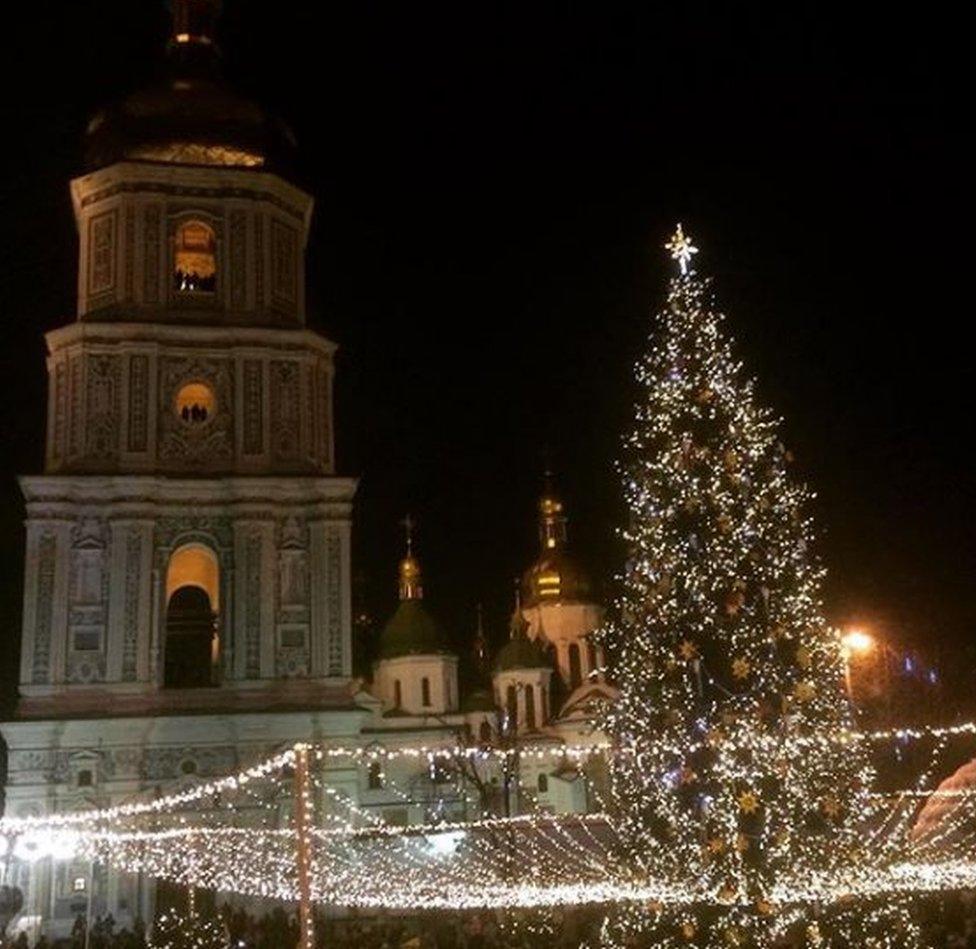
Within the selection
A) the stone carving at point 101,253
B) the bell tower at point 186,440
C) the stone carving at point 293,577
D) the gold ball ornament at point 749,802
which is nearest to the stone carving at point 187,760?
the bell tower at point 186,440

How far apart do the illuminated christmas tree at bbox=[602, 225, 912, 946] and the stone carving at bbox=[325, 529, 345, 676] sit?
15147mm

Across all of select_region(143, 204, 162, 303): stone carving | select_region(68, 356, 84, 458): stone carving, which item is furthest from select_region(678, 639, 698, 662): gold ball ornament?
select_region(143, 204, 162, 303): stone carving

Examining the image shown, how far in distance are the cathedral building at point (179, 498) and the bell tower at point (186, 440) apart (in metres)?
0.06

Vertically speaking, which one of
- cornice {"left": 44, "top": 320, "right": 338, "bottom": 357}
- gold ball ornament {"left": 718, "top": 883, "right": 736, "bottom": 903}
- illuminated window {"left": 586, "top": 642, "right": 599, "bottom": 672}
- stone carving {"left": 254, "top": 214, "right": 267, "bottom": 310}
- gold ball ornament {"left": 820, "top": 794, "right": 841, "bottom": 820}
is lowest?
gold ball ornament {"left": 718, "top": 883, "right": 736, "bottom": 903}

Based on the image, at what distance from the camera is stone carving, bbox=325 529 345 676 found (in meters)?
32.3

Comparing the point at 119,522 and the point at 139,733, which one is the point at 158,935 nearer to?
the point at 139,733

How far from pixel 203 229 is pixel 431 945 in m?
23.2

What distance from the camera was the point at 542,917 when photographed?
2097 cm

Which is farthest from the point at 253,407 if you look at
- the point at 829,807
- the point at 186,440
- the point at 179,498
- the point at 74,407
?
the point at 829,807

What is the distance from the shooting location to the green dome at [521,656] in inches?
2005

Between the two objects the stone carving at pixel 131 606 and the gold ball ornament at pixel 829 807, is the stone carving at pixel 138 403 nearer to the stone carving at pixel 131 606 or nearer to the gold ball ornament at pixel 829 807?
the stone carving at pixel 131 606

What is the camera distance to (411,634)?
5006 cm

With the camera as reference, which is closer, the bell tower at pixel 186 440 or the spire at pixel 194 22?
the bell tower at pixel 186 440

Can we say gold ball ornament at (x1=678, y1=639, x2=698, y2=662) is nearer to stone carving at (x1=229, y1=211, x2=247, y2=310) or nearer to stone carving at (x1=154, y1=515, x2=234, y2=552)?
stone carving at (x1=154, y1=515, x2=234, y2=552)
